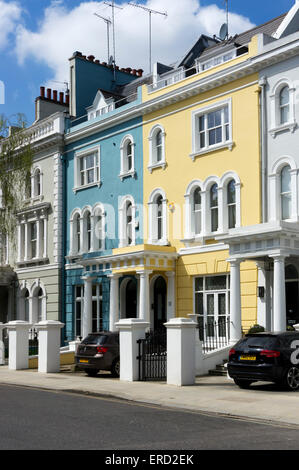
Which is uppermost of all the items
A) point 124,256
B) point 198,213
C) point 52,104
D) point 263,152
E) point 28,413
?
point 52,104

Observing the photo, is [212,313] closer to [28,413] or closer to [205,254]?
[205,254]

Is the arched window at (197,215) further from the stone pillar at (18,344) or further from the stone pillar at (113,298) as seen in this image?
the stone pillar at (18,344)

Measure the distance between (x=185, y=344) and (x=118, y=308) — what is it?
37.7 feet

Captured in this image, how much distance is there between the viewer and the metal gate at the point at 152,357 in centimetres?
1808

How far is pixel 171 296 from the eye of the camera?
2641cm

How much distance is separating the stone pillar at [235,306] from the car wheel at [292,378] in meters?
4.98

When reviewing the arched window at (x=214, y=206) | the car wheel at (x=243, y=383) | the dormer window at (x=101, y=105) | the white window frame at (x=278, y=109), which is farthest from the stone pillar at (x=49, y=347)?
the dormer window at (x=101, y=105)

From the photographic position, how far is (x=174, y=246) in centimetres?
2645

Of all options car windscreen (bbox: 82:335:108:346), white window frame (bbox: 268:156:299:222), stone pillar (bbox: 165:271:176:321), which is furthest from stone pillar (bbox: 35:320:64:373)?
white window frame (bbox: 268:156:299:222)

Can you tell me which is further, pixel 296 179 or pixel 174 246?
pixel 174 246

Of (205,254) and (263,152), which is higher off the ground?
(263,152)

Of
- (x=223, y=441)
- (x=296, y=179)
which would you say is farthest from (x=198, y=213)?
(x=223, y=441)

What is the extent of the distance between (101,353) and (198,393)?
500 centimetres

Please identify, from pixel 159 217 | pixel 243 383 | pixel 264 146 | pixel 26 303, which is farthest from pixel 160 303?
pixel 243 383
